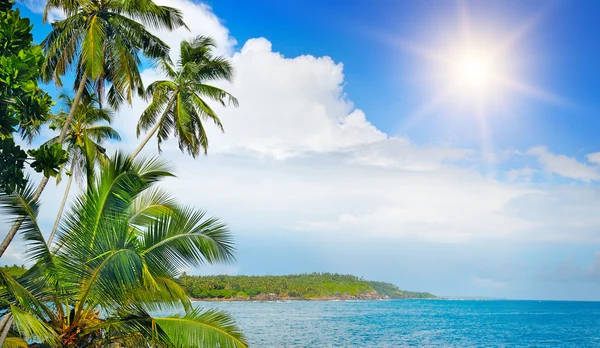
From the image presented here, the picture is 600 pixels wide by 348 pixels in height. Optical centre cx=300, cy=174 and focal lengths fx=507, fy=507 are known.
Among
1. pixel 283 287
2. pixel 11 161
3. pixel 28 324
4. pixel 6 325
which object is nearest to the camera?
pixel 11 161

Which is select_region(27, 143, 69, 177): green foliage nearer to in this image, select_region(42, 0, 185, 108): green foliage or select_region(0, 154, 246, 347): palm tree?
select_region(0, 154, 246, 347): palm tree

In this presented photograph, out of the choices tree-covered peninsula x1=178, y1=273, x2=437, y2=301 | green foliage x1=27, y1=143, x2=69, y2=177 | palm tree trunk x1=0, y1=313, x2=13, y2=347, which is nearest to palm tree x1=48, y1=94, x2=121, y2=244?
palm tree trunk x1=0, y1=313, x2=13, y2=347

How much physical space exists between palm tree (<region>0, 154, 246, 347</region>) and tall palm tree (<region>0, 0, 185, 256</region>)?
5.92 meters

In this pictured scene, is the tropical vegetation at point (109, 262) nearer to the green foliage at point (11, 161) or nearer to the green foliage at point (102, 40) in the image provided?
the green foliage at point (11, 161)

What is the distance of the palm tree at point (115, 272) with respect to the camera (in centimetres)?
766

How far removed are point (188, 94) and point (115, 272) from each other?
1106cm

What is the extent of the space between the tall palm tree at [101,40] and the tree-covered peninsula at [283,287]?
258ft

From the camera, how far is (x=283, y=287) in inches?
5059

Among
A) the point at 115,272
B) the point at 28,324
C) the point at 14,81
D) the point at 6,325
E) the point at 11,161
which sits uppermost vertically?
the point at 14,81

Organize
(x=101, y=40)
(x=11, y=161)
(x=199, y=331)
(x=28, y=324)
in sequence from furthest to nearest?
(x=101, y=40), (x=199, y=331), (x=28, y=324), (x=11, y=161)

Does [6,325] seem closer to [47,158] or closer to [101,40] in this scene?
[47,158]

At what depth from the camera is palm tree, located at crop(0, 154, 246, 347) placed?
7.66 metres

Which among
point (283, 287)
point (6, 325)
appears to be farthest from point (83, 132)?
point (283, 287)

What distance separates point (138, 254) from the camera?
7.46 meters
